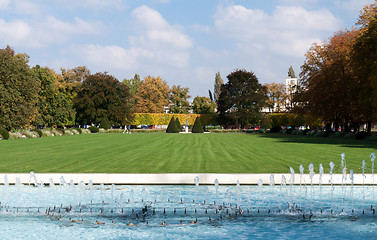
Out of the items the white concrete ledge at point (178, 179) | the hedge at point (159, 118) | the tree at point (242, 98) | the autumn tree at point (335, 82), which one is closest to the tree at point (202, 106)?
the hedge at point (159, 118)

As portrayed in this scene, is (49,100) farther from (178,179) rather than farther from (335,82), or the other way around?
(178,179)

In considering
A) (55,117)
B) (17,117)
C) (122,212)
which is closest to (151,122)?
(55,117)

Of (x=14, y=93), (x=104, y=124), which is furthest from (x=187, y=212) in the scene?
(x=104, y=124)

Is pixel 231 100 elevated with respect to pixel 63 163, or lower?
elevated

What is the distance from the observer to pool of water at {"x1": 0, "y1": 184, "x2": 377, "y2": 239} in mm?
8077

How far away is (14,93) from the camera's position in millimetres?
49656

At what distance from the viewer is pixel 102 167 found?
16.3 meters

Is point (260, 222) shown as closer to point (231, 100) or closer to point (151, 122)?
point (231, 100)

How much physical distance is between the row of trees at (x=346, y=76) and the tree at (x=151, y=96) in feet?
178

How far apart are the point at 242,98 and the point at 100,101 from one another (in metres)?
28.3

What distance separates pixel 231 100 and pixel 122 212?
75.4 m

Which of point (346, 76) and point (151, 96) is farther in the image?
point (151, 96)

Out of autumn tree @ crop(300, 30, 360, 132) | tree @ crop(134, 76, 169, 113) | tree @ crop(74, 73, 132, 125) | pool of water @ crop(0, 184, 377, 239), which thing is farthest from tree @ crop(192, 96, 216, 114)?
pool of water @ crop(0, 184, 377, 239)

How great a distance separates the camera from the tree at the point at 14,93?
4847cm
